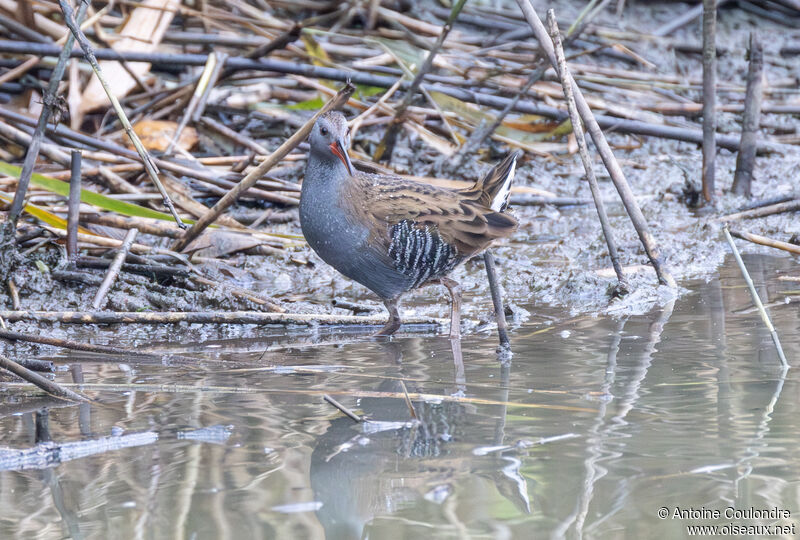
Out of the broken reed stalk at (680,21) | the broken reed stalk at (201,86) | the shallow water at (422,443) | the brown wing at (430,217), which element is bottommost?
the shallow water at (422,443)

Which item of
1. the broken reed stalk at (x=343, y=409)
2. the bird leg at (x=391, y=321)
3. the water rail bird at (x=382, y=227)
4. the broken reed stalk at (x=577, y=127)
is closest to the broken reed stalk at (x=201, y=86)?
the water rail bird at (x=382, y=227)

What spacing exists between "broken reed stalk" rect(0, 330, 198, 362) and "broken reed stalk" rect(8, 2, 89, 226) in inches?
36.1

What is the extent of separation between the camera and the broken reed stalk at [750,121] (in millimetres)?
5074

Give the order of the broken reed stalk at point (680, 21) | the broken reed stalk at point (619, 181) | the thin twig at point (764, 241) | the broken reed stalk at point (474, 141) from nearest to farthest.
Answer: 1. the thin twig at point (764, 241)
2. the broken reed stalk at point (619, 181)
3. the broken reed stalk at point (474, 141)
4. the broken reed stalk at point (680, 21)

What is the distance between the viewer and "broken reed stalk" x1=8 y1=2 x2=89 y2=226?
3381 millimetres

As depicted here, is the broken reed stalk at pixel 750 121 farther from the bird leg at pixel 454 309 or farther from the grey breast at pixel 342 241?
the grey breast at pixel 342 241

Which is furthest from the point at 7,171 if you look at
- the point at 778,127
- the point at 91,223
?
the point at 778,127

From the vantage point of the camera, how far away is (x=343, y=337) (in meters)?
3.35

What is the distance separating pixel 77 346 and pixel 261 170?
101 centimetres

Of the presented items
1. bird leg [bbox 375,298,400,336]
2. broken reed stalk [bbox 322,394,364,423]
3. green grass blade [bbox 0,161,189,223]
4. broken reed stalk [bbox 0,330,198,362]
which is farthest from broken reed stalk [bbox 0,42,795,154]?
broken reed stalk [bbox 322,394,364,423]

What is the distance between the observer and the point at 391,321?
338 cm

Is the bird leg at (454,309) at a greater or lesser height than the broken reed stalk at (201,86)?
lesser

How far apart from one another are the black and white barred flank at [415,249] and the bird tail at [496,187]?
34 centimetres

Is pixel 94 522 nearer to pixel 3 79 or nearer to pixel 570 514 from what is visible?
pixel 570 514
